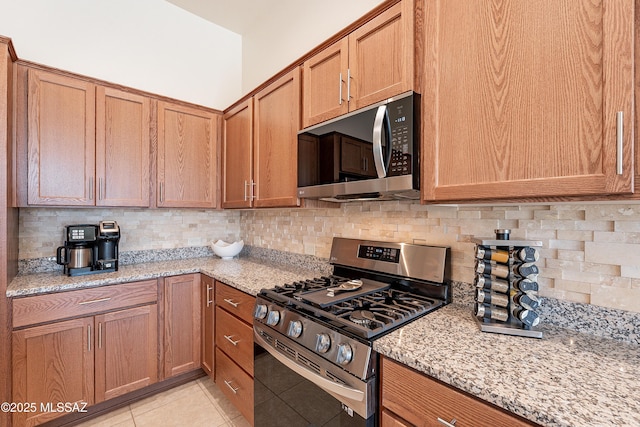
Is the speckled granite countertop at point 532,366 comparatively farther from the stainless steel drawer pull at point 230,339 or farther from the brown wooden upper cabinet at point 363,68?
the stainless steel drawer pull at point 230,339

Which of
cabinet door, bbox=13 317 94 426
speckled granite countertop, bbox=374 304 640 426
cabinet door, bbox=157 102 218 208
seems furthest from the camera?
cabinet door, bbox=157 102 218 208

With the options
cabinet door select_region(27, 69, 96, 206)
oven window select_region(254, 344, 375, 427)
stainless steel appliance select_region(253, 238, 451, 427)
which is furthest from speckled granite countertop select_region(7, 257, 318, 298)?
cabinet door select_region(27, 69, 96, 206)

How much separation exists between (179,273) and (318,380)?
152 cm

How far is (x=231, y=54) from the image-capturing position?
10.0 feet

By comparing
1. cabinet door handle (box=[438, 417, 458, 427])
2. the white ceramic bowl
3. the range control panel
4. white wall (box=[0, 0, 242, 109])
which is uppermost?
white wall (box=[0, 0, 242, 109])

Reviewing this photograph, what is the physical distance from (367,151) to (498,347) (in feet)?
2.94

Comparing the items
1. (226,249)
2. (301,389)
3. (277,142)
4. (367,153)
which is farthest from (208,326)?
(367,153)

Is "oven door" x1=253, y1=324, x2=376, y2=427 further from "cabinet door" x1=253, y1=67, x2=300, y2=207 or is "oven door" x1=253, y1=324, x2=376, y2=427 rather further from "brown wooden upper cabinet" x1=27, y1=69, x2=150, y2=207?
"brown wooden upper cabinet" x1=27, y1=69, x2=150, y2=207

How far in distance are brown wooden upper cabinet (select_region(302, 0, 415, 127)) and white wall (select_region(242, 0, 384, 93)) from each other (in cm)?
58

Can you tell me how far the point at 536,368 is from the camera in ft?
2.63

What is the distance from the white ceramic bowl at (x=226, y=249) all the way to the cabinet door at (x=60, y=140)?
3.30 ft

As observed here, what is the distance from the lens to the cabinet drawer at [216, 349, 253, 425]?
5.50 feet

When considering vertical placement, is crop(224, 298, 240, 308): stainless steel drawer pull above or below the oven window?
above

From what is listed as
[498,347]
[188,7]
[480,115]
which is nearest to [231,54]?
[188,7]
